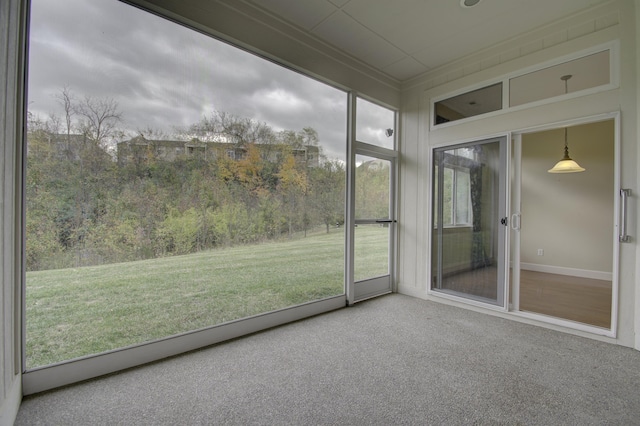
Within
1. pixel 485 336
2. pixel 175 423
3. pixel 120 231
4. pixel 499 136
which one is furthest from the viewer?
pixel 499 136

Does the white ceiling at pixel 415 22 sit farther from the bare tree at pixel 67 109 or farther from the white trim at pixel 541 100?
the bare tree at pixel 67 109

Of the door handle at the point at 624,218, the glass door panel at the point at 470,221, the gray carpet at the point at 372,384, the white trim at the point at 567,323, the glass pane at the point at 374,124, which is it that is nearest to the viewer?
the gray carpet at the point at 372,384

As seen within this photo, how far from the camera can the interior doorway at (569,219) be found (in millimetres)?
4422

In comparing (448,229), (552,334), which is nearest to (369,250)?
(448,229)

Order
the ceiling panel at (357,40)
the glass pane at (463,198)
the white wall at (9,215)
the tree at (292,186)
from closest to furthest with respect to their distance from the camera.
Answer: the white wall at (9,215)
the ceiling panel at (357,40)
the tree at (292,186)
the glass pane at (463,198)

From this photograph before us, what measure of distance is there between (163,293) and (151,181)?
0.96 meters

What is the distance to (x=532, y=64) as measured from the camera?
3.12 m

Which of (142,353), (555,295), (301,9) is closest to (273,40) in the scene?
(301,9)

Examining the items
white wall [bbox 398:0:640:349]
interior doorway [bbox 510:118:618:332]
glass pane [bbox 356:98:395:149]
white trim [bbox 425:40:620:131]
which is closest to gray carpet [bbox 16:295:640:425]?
white wall [bbox 398:0:640:349]

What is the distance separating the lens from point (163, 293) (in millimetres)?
2400

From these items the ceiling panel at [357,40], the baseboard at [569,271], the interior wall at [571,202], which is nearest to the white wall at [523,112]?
the ceiling panel at [357,40]

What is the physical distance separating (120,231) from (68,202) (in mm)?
376

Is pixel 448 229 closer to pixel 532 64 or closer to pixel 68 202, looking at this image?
pixel 532 64

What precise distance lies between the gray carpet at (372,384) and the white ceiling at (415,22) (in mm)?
3259
